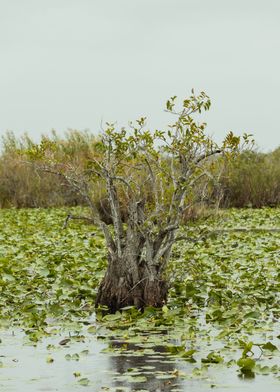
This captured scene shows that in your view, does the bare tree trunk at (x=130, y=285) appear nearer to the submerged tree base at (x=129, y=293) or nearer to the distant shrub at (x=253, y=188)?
the submerged tree base at (x=129, y=293)

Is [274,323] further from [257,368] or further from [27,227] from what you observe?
[27,227]

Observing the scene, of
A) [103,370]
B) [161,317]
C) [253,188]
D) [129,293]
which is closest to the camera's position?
[103,370]

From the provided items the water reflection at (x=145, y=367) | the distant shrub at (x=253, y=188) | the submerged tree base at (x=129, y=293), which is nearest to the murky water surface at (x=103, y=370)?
the water reflection at (x=145, y=367)

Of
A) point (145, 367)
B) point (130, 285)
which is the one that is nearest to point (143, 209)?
point (130, 285)

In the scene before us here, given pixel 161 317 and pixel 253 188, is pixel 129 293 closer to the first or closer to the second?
pixel 161 317

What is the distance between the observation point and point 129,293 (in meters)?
10.5

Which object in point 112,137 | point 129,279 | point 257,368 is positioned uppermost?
point 112,137

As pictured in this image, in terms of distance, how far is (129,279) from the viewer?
1053 cm

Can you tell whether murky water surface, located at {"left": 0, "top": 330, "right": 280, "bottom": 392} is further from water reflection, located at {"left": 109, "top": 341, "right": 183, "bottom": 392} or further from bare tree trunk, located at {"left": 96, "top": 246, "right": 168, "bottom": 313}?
bare tree trunk, located at {"left": 96, "top": 246, "right": 168, "bottom": 313}

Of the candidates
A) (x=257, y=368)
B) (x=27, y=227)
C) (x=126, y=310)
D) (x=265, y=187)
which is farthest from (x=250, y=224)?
(x=257, y=368)

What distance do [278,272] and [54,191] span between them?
67.4ft

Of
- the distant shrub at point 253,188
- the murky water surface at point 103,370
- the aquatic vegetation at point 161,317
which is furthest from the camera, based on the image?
the distant shrub at point 253,188

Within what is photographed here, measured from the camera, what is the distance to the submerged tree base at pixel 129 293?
1045 centimetres

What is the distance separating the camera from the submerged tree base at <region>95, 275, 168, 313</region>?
10.4m
